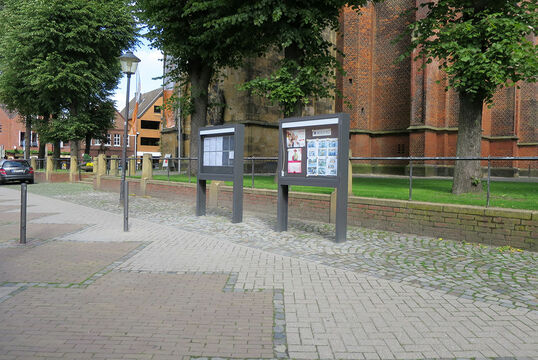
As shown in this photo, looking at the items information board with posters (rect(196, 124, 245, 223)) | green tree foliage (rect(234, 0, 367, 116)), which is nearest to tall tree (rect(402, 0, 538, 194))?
Result: green tree foliage (rect(234, 0, 367, 116))

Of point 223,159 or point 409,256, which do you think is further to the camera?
point 223,159

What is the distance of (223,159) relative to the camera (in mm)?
10328

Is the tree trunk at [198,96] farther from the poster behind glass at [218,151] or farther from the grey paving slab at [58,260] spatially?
the grey paving slab at [58,260]

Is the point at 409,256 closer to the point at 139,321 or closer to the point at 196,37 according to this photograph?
the point at 139,321

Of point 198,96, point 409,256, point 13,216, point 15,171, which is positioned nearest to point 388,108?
point 198,96

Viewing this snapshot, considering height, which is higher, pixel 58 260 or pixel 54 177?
pixel 54 177

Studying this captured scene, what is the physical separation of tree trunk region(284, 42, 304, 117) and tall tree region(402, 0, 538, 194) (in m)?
4.08

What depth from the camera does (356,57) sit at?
25.1 meters

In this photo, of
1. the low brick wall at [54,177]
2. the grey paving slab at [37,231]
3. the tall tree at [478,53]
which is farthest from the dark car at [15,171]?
the tall tree at [478,53]

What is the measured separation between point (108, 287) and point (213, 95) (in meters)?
20.9

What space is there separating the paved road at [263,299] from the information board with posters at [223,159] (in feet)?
7.47

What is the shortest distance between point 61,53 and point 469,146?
28105 mm

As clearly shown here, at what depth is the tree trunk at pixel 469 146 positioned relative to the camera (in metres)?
9.77

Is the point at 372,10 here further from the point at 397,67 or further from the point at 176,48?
the point at 176,48
